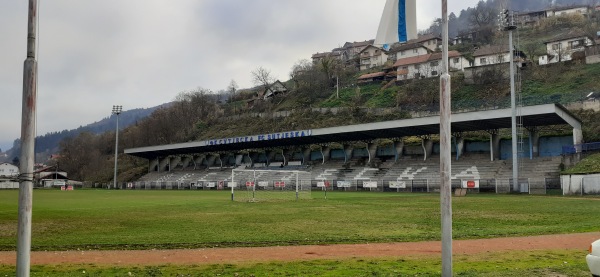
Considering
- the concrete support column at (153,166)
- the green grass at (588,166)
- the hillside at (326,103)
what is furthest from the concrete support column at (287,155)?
the green grass at (588,166)

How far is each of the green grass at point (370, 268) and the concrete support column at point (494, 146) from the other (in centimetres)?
5254

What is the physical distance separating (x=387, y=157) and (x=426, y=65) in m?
53.6

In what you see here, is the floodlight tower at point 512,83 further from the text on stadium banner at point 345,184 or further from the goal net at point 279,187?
the goal net at point 279,187

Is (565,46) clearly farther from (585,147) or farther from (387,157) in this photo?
(585,147)

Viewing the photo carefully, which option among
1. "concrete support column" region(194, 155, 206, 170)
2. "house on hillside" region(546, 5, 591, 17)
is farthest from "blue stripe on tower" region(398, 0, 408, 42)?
"house on hillside" region(546, 5, 591, 17)

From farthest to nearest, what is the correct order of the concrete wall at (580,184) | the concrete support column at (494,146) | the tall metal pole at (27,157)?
the concrete support column at (494,146), the concrete wall at (580,184), the tall metal pole at (27,157)

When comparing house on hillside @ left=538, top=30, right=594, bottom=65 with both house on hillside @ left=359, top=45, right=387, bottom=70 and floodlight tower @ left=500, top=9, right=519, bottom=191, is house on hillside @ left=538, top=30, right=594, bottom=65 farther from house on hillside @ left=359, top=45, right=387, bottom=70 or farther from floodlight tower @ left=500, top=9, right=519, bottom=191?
floodlight tower @ left=500, top=9, right=519, bottom=191

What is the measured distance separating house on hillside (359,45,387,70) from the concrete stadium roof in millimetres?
74449

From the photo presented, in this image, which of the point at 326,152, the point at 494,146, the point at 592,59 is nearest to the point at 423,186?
the point at 494,146

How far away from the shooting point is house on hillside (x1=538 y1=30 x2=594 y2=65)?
355 feet

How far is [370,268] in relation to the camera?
1080cm

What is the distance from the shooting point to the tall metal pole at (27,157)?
251 inches

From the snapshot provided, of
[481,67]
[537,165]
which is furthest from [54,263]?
[481,67]

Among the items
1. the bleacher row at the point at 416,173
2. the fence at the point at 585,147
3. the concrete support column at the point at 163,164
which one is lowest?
the bleacher row at the point at 416,173
